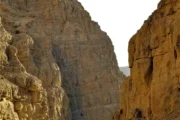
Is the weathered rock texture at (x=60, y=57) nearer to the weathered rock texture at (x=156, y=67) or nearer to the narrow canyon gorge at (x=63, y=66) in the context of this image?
the narrow canyon gorge at (x=63, y=66)

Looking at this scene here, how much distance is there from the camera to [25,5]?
82.6 meters

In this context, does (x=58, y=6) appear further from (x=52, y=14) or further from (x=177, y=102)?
(x=177, y=102)

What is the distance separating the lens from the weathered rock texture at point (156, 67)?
1728cm

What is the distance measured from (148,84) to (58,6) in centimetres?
6465

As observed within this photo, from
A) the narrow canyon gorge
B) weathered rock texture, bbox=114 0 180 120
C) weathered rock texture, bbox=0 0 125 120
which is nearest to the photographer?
weathered rock texture, bbox=114 0 180 120

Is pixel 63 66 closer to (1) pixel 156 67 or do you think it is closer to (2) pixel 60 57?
(2) pixel 60 57

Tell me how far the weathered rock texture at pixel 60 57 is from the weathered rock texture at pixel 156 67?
119ft

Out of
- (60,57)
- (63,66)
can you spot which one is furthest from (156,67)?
(60,57)

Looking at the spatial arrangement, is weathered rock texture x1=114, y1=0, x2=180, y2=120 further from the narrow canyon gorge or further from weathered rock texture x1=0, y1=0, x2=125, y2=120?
weathered rock texture x1=0, y1=0, x2=125, y2=120

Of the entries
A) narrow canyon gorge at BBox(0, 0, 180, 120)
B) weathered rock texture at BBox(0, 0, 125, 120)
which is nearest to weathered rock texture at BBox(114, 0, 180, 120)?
narrow canyon gorge at BBox(0, 0, 180, 120)

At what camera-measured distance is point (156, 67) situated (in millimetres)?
19062

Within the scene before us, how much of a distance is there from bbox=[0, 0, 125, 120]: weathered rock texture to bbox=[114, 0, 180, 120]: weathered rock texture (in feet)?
119

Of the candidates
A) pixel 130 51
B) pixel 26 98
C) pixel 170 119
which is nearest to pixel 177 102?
pixel 170 119

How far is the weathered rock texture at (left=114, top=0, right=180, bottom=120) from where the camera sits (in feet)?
56.7
